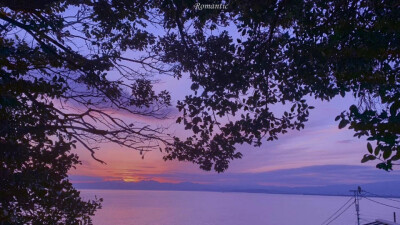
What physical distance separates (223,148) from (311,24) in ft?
10.7

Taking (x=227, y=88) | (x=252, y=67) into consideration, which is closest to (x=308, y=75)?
(x=252, y=67)

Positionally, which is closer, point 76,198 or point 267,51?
point 267,51

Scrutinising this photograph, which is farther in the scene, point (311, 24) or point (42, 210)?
point (42, 210)

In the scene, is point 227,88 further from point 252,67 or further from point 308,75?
point 308,75

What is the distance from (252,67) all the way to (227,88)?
614 mm

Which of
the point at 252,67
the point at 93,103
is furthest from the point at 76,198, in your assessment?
the point at 252,67

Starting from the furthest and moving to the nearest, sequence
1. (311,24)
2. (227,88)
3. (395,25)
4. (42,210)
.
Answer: (42,210)
(227,88)
(311,24)
(395,25)

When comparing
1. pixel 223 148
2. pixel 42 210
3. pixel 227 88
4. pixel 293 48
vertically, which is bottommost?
pixel 42 210

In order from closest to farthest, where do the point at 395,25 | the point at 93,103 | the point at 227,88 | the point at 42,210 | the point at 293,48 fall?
the point at 395,25 < the point at 293,48 < the point at 227,88 < the point at 42,210 < the point at 93,103

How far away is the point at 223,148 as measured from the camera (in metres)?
8.35

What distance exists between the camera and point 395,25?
448 centimetres

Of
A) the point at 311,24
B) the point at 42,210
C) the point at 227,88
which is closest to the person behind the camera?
the point at 311,24

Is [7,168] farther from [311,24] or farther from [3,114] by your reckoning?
[311,24]

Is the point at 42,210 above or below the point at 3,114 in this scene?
below
